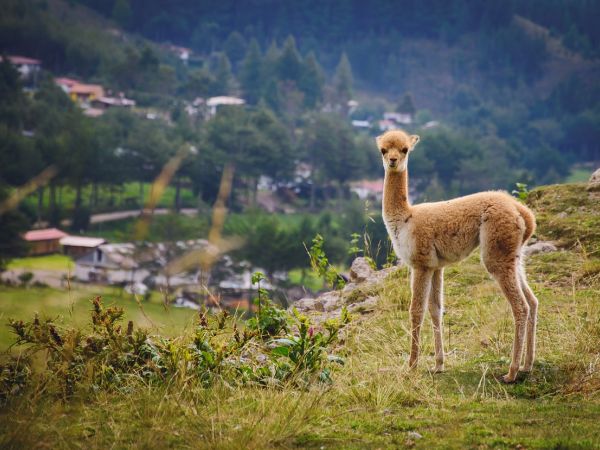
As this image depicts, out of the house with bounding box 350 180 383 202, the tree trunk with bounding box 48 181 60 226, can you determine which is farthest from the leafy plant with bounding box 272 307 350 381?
the house with bounding box 350 180 383 202

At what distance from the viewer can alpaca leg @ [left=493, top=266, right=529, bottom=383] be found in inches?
240

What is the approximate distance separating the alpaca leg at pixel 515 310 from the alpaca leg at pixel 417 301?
584 mm

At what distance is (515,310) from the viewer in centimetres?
616

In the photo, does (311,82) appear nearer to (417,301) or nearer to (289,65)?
(289,65)

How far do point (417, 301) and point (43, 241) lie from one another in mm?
46583

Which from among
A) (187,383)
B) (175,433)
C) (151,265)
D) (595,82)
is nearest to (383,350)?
(187,383)

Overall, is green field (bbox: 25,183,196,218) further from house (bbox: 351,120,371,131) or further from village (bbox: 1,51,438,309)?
house (bbox: 351,120,371,131)

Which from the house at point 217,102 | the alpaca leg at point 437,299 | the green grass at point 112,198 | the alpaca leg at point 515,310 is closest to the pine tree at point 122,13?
the house at point 217,102

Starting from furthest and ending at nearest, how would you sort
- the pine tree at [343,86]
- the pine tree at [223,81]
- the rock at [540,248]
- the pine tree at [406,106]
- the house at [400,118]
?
the pine tree at [406,106], the house at [400,118], the pine tree at [343,86], the pine tree at [223,81], the rock at [540,248]

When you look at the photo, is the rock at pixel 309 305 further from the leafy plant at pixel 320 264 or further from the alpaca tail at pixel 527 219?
the alpaca tail at pixel 527 219

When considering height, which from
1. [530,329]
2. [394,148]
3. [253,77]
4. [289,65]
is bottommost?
[530,329]

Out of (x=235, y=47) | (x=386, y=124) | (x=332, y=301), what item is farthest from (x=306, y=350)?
(x=235, y=47)

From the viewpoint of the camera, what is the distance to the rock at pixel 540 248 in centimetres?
976

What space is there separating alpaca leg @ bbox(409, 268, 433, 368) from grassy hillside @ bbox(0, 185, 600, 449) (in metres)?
0.14
